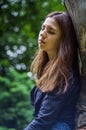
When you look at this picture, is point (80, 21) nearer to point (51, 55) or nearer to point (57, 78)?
point (51, 55)

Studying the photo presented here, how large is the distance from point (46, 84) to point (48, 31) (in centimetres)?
34

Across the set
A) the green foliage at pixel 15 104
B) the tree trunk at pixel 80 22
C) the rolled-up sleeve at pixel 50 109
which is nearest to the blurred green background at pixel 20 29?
the green foliage at pixel 15 104

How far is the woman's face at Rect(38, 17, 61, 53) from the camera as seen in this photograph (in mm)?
2809

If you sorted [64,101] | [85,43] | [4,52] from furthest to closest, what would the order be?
1. [4,52]
2. [85,43]
3. [64,101]

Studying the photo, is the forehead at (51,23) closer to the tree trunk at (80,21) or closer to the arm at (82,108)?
the tree trunk at (80,21)

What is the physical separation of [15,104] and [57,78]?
3.44m

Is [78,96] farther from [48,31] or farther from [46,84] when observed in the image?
[48,31]

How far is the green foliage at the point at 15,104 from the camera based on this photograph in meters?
5.87

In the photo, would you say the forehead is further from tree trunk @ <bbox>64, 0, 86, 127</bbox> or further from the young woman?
tree trunk @ <bbox>64, 0, 86, 127</bbox>

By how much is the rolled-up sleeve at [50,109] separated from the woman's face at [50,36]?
0.28 metres

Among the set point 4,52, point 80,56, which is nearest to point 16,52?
point 4,52

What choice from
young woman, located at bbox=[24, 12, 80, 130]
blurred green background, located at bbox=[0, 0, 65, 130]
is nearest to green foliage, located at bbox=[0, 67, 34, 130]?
blurred green background, located at bbox=[0, 0, 65, 130]

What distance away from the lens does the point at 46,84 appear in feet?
8.95

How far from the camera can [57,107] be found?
8.69 ft
